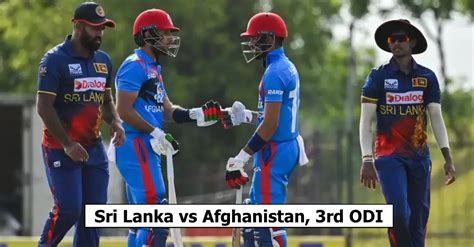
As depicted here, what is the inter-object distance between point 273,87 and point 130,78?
123cm

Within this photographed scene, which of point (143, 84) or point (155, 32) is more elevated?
point (155, 32)

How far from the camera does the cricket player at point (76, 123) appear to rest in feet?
39.2

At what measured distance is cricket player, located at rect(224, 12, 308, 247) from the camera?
1234cm

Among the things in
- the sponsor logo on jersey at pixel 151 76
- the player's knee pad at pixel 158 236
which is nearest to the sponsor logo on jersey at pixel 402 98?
the sponsor logo on jersey at pixel 151 76

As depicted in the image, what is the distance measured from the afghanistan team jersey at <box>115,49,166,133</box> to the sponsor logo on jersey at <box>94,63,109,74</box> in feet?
0.79

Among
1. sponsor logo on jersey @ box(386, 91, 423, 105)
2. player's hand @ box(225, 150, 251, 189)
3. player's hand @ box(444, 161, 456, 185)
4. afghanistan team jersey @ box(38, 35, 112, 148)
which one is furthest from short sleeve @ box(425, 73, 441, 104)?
afghanistan team jersey @ box(38, 35, 112, 148)

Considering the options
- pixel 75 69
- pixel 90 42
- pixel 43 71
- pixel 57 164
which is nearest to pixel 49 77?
pixel 43 71

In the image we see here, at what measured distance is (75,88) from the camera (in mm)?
12094

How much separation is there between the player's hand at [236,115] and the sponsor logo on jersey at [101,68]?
148 centimetres

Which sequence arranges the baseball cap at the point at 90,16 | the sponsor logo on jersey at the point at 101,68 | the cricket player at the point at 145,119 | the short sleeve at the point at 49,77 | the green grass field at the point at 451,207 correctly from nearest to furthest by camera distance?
1. the short sleeve at the point at 49,77
2. the baseball cap at the point at 90,16
3. the sponsor logo on jersey at the point at 101,68
4. the cricket player at the point at 145,119
5. the green grass field at the point at 451,207

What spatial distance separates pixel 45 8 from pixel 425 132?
23.2 metres

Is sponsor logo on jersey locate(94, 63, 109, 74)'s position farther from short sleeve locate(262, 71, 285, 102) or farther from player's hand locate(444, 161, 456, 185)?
player's hand locate(444, 161, 456, 185)

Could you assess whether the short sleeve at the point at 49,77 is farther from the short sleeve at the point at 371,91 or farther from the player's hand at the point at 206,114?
the short sleeve at the point at 371,91

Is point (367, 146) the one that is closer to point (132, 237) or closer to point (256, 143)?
point (256, 143)
